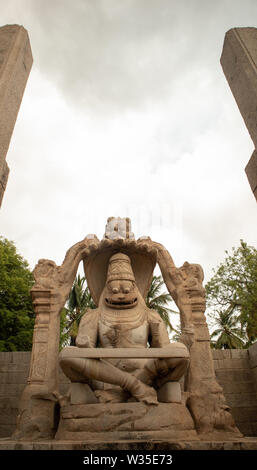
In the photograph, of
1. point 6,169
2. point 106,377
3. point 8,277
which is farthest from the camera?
point 8,277

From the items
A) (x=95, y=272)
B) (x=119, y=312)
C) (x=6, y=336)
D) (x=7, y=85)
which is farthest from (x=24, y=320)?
(x=7, y=85)

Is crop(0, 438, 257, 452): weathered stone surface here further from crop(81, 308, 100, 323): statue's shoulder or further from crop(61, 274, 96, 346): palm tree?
crop(61, 274, 96, 346): palm tree

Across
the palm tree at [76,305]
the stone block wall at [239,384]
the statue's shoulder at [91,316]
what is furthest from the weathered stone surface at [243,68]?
the palm tree at [76,305]

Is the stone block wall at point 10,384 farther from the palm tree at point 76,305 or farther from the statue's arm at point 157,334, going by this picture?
the palm tree at point 76,305

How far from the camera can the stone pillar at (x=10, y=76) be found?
5.35 metres

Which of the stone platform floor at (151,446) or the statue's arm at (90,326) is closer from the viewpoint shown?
the stone platform floor at (151,446)

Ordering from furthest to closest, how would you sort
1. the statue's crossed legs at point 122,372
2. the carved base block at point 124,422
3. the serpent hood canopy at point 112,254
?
the serpent hood canopy at point 112,254, the statue's crossed legs at point 122,372, the carved base block at point 124,422

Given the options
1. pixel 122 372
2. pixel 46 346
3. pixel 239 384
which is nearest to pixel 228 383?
pixel 239 384

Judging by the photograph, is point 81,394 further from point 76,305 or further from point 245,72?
point 76,305

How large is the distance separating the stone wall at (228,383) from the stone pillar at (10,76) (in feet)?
14.1
